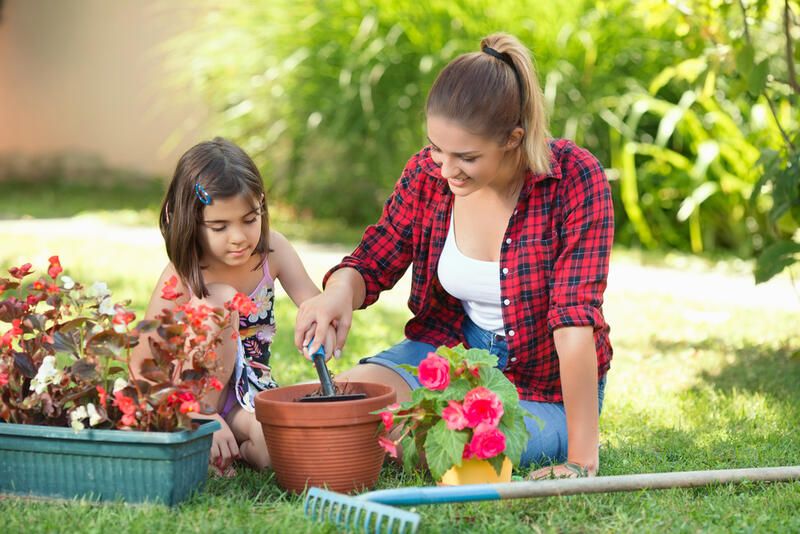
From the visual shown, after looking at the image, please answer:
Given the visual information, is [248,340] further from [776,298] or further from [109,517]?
[776,298]

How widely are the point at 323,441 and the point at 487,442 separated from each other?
36 centimetres

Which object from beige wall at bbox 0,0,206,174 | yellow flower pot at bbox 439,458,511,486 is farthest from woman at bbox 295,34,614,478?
beige wall at bbox 0,0,206,174

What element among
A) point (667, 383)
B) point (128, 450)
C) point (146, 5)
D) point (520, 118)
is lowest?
point (667, 383)

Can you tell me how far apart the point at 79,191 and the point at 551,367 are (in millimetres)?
8165

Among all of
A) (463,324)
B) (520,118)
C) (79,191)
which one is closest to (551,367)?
(463,324)

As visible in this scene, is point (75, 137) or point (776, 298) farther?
point (75, 137)

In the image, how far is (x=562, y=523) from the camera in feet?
6.88

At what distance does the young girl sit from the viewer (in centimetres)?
259

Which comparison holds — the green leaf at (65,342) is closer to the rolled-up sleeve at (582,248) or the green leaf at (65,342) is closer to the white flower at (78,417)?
the white flower at (78,417)

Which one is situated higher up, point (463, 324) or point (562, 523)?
point (463, 324)

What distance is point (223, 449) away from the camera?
8.30ft

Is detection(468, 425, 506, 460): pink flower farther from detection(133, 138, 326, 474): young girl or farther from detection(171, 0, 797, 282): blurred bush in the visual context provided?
detection(171, 0, 797, 282): blurred bush

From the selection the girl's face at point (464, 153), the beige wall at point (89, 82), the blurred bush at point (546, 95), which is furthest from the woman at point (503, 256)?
the beige wall at point (89, 82)

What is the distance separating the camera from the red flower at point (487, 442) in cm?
213
